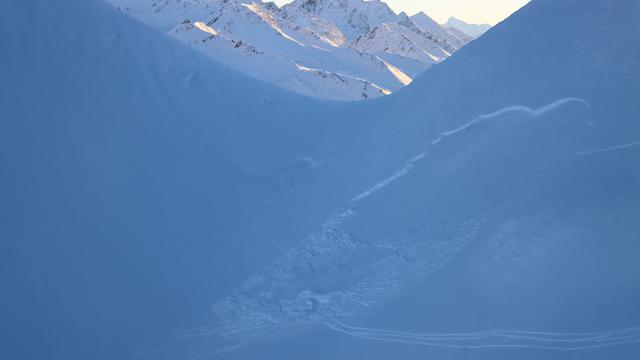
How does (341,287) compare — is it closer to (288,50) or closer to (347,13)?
(288,50)

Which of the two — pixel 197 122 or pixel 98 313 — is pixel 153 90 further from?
pixel 98 313

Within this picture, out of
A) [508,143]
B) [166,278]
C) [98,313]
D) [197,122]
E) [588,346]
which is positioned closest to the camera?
[588,346]

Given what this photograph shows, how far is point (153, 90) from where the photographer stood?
25.7 ft

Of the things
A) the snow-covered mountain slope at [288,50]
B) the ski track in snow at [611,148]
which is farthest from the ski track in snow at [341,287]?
the snow-covered mountain slope at [288,50]

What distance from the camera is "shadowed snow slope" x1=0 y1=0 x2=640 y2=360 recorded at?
5.10 metres

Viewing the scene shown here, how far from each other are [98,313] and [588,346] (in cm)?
393

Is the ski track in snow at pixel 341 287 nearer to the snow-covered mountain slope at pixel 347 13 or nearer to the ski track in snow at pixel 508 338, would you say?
the ski track in snow at pixel 508 338

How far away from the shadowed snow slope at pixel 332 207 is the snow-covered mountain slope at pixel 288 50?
589 inches

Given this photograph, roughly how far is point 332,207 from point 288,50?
93.1 feet

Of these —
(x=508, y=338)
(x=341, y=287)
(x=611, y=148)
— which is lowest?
(x=508, y=338)

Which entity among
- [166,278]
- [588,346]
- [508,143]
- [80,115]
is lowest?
[588,346]

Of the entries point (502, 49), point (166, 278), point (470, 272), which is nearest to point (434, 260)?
point (470, 272)

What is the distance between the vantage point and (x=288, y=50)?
111 ft

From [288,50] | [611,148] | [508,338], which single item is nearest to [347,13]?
[288,50]
